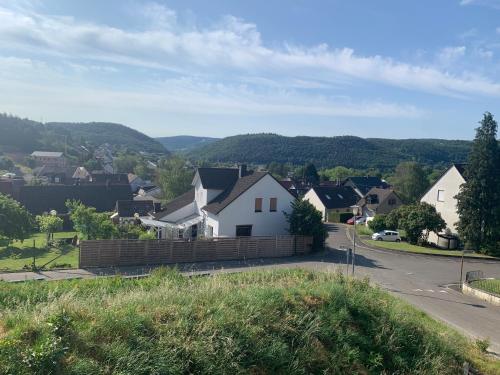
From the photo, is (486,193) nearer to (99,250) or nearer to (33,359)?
(99,250)

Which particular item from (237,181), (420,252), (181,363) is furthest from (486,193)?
(181,363)

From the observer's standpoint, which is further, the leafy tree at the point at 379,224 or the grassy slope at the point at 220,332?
the leafy tree at the point at 379,224

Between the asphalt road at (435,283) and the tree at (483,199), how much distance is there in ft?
11.4

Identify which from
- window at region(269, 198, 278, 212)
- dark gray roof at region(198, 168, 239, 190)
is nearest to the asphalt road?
window at region(269, 198, 278, 212)

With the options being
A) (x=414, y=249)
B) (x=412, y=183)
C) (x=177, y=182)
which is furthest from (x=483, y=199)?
(x=412, y=183)

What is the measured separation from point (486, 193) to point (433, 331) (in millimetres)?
29637

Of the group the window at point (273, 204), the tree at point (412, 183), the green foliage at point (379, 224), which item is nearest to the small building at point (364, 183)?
the tree at point (412, 183)

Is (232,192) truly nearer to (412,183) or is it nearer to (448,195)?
(448,195)

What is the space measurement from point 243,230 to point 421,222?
1773 centimetres

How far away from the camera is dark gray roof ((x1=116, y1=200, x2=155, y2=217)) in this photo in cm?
4722

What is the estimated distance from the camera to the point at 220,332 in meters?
8.64

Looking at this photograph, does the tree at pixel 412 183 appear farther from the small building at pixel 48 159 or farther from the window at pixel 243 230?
the small building at pixel 48 159

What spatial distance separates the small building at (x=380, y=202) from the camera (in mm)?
62050

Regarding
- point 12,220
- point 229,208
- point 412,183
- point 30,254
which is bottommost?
point 30,254
